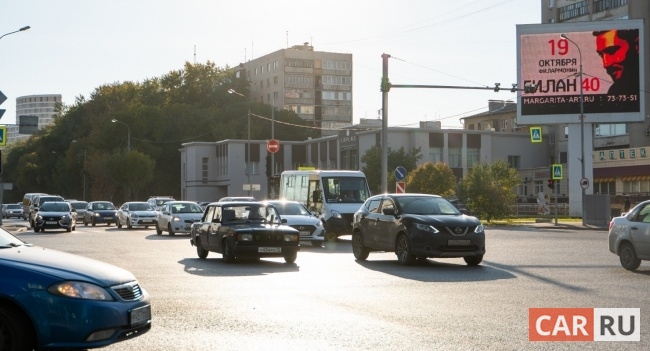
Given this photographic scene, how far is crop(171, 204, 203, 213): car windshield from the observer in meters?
40.7

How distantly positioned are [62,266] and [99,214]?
48.8m

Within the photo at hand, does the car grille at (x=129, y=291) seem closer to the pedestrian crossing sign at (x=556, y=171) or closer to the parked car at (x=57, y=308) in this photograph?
the parked car at (x=57, y=308)

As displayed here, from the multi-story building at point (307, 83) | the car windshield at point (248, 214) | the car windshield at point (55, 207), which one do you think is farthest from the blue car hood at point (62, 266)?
the multi-story building at point (307, 83)

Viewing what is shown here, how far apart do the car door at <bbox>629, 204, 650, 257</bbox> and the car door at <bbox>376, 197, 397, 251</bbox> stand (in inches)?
203

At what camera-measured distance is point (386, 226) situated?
2189 cm

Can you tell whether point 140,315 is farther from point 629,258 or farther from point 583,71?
point 583,71

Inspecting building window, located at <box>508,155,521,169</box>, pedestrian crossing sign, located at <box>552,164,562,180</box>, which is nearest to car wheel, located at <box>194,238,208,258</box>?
pedestrian crossing sign, located at <box>552,164,562,180</box>

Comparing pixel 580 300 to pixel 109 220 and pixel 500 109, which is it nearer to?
pixel 109 220

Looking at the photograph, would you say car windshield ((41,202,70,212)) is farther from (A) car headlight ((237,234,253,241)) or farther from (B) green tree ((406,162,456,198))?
(A) car headlight ((237,234,253,241))

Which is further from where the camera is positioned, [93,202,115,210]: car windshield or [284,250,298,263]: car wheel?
[93,202,115,210]: car windshield

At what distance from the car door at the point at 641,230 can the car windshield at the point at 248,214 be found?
8308 mm

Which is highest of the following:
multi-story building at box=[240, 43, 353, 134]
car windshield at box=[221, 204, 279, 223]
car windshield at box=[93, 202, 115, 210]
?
multi-story building at box=[240, 43, 353, 134]

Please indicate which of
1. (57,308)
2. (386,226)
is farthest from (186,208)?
(57,308)

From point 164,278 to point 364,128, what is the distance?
3256 inches
